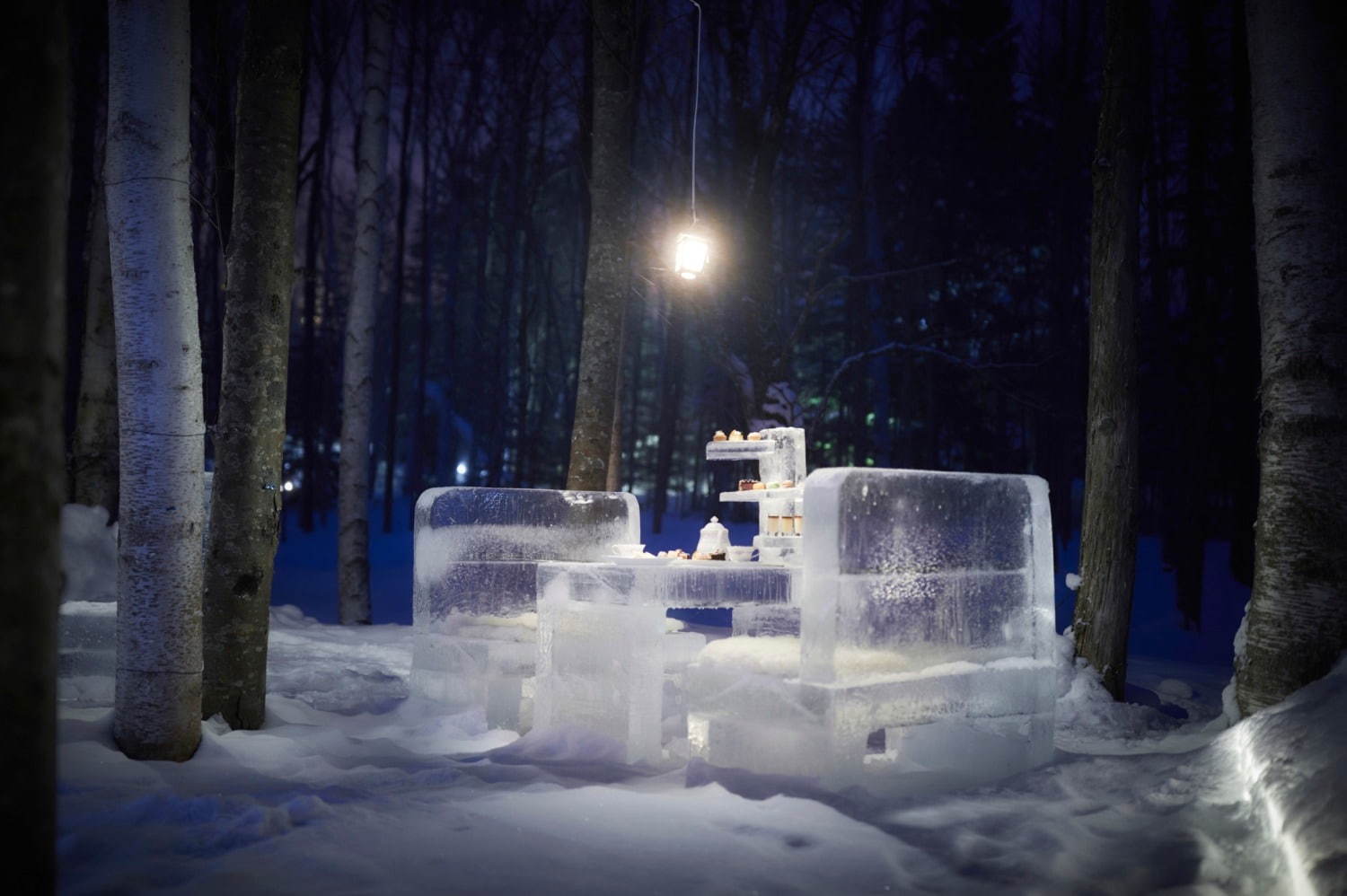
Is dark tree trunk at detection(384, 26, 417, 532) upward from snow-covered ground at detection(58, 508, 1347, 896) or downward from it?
upward

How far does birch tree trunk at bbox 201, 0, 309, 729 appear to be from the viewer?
532cm

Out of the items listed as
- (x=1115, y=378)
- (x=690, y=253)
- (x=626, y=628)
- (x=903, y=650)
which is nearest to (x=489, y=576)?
(x=626, y=628)

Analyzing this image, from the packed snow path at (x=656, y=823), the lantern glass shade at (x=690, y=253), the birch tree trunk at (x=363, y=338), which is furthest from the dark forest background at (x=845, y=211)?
the packed snow path at (x=656, y=823)

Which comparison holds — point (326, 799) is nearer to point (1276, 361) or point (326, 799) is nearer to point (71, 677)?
point (71, 677)

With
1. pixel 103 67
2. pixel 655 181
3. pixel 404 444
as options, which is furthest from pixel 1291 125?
pixel 404 444

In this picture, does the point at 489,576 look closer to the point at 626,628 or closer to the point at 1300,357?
the point at 626,628

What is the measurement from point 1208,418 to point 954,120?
9.98 meters

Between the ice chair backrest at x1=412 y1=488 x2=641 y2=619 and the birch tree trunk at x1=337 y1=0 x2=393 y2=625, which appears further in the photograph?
the birch tree trunk at x1=337 y1=0 x2=393 y2=625

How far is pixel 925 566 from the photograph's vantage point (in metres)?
5.05

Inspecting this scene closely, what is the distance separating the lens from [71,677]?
6.34m

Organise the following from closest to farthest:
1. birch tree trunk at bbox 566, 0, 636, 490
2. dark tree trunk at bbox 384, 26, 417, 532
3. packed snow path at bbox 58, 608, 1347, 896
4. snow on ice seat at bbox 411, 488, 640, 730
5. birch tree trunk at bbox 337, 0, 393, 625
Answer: packed snow path at bbox 58, 608, 1347, 896 < snow on ice seat at bbox 411, 488, 640, 730 < birch tree trunk at bbox 566, 0, 636, 490 < birch tree trunk at bbox 337, 0, 393, 625 < dark tree trunk at bbox 384, 26, 417, 532

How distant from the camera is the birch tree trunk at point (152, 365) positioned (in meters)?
4.32

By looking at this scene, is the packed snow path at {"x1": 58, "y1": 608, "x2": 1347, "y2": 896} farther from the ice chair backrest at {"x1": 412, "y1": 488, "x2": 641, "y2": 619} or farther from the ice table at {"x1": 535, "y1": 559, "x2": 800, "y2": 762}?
the ice chair backrest at {"x1": 412, "y1": 488, "x2": 641, "y2": 619}

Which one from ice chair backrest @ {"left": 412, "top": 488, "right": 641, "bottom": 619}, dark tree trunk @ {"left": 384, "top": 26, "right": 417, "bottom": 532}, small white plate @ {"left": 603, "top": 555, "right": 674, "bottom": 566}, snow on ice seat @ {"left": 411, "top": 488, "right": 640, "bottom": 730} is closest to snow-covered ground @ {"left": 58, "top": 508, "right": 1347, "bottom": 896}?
snow on ice seat @ {"left": 411, "top": 488, "right": 640, "bottom": 730}
